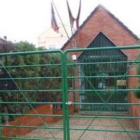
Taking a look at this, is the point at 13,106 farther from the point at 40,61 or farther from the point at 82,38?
the point at 82,38

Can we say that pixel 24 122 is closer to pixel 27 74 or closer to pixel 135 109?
pixel 27 74

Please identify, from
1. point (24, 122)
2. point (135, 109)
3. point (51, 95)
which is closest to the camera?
point (24, 122)

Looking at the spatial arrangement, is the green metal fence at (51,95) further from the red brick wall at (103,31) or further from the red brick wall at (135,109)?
the red brick wall at (103,31)

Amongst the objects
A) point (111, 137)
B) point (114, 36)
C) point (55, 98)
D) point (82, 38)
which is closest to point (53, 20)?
point (82, 38)

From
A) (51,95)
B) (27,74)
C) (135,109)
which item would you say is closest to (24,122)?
(27,74)

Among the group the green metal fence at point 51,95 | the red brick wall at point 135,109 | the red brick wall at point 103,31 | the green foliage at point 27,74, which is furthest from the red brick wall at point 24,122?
the red brick wall at point 103,31

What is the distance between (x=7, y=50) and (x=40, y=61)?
7.50 ft

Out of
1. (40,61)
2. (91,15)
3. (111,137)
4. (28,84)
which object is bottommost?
(111,137)

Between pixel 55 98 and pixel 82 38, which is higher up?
pixel 82 38

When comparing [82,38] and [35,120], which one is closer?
[35,120]

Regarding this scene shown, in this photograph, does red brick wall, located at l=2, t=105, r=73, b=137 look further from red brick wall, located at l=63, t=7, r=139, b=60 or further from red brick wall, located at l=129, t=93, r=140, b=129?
red brick wall, located at l=63, t=7, r=139, b=60

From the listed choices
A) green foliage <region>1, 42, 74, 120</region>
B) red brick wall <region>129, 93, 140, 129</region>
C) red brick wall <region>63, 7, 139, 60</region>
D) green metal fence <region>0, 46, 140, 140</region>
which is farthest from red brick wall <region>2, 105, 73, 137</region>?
red brick wall <region>63, 7, 139, 60</region>

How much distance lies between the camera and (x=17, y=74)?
7691mm

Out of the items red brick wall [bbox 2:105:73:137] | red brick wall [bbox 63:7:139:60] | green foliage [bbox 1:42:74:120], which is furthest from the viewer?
red brick wall [bbox 63:7:139:60]
